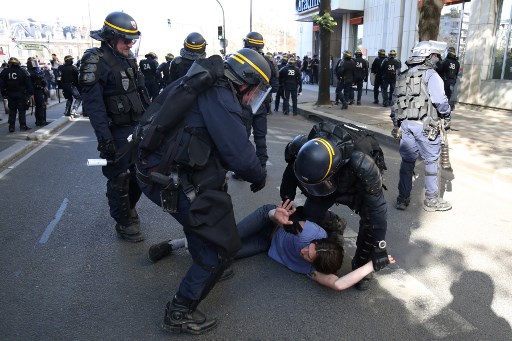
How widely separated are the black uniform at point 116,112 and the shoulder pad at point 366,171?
1.96m

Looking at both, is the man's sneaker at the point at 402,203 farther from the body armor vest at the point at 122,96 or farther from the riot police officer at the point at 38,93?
the riot police officer at the point at 38,93

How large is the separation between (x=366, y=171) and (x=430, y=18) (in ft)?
23.1

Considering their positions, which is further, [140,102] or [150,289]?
[140,102]

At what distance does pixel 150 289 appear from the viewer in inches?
121

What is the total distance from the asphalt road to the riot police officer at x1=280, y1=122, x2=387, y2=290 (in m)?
0.40

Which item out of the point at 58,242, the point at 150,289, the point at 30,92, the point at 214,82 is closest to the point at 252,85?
the point at 214,82

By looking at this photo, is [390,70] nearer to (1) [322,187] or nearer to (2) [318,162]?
(1) [322,187]

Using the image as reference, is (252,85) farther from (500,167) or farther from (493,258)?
(500,167)

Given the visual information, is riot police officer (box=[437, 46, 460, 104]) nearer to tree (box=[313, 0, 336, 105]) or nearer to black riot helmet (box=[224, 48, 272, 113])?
tree (box=[313, 0, 336, 105])

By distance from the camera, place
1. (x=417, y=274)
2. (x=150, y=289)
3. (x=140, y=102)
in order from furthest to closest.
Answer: (x=140, y=102) → (x=417, y=274) → (x=150, y=289)

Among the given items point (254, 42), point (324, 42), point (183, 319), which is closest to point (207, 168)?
point (183, 319)

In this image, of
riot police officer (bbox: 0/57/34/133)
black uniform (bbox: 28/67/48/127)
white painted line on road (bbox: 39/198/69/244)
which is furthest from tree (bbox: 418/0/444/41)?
black uniform (bbox: 28/67/48/127)

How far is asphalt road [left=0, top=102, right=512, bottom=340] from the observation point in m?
2.63

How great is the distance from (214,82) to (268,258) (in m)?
1.79
